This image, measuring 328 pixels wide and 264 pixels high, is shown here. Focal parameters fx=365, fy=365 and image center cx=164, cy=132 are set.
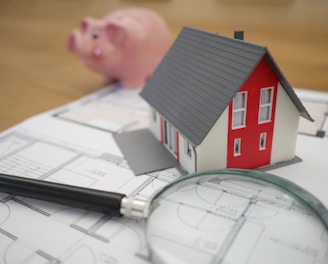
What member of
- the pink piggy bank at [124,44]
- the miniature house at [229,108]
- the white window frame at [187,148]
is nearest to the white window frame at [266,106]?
the miniature house at [229,108]

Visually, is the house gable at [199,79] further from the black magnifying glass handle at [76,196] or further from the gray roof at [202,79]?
the black magnifying glass handle at [76,196]

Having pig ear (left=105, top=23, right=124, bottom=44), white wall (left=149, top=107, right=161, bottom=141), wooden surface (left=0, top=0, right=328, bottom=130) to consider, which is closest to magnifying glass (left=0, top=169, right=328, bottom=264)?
white wall (left=149, top=107, right=161, bottom=141)

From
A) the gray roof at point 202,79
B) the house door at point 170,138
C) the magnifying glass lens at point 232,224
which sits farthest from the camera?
the house door at point 170,138

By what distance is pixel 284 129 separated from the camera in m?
0.59

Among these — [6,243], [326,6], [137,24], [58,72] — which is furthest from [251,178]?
[58,72]

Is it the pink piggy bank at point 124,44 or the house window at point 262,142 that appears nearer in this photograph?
the house window at point 262,142

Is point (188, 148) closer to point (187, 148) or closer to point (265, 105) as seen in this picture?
point (187, 148)

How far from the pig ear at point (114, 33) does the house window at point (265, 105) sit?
0.52 meters

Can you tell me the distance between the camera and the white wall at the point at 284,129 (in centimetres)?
57

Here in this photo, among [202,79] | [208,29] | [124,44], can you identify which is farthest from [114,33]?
[202,79]

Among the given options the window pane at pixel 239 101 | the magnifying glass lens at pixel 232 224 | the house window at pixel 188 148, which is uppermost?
the window pane at pixel 239 101

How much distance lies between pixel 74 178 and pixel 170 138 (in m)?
0.18

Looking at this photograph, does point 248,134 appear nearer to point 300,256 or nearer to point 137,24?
point 300,256

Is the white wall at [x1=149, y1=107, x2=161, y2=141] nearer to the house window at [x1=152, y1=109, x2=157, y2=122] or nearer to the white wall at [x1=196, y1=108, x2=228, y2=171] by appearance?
the house window at [x1=152, y1=109, x2=157, y2=122]
